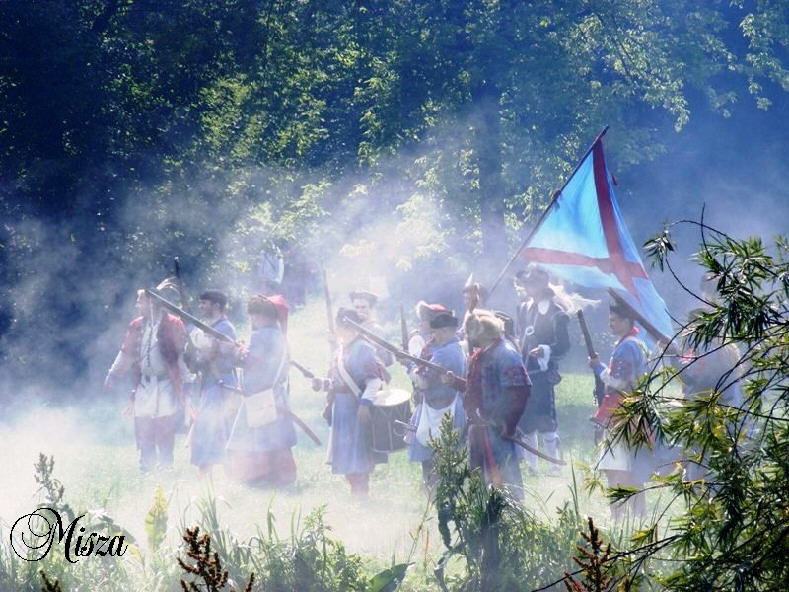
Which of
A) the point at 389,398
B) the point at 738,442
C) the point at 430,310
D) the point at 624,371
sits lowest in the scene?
the point at 738,442

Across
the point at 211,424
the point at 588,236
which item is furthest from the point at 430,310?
the point at 211,424

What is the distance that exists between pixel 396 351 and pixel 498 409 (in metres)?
1.34

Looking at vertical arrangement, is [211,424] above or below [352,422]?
above

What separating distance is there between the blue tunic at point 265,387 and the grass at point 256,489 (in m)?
0.44

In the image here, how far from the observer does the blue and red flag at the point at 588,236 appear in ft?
30.5

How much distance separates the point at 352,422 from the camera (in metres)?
10.7

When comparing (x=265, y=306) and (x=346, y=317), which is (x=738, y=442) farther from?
(x=265, y=306)

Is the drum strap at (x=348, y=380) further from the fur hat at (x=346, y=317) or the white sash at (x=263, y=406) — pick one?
the white sash at (x=263, y=406)

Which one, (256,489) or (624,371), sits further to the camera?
(256,489)

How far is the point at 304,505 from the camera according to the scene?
10.2 meters

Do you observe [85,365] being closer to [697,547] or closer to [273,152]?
[273,152]

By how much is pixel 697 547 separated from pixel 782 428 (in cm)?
46

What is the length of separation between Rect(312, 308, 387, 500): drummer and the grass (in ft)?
0.90

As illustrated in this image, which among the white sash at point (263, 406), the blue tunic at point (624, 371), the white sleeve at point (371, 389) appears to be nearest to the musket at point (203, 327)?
the white sash at point (263, 406)
